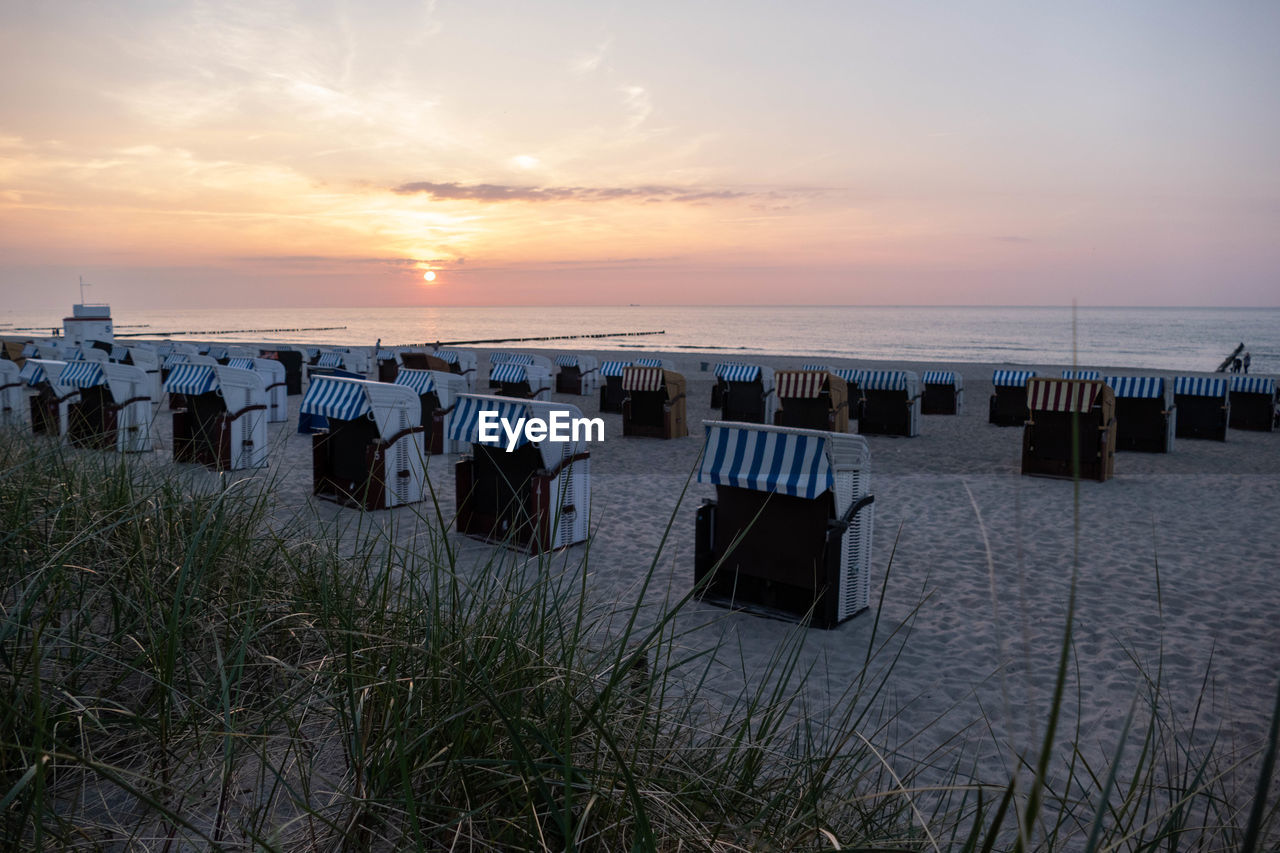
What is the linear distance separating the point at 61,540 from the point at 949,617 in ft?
14.8

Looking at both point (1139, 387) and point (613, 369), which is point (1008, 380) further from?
point (613, 369)

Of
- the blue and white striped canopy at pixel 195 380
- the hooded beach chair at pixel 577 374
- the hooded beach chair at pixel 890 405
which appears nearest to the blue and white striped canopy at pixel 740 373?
the hooded beach chair at pixel 890 405

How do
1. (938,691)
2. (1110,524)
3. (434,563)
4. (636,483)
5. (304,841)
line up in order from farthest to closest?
(636,483) → (1110,524) → (938,691) → (434,563) → (304,841)

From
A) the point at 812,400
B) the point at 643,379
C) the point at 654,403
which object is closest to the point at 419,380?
the point at 643,379

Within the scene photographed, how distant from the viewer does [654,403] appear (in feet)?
43.8

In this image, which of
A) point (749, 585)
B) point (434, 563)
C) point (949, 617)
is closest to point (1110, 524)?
point (949, 617)

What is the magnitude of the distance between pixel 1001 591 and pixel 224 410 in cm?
850

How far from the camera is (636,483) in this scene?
9367 mm

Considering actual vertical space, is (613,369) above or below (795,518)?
above

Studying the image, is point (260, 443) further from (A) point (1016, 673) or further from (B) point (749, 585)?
(A) point (1016, 673)

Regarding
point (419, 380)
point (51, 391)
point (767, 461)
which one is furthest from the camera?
point (51, 391)

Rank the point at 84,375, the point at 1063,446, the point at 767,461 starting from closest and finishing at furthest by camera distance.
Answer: the point at 767,461, the point at 1063,446, the point at 84,375

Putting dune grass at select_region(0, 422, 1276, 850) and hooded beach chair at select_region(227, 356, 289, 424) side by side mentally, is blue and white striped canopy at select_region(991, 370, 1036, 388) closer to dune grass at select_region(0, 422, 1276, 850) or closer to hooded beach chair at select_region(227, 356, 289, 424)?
hooded beach chair at select_region(227, 356, 289, 424)

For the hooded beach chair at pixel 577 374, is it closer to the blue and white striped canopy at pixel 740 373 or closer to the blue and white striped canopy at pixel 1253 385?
the blue and white striped canopy at pixel 740 373
